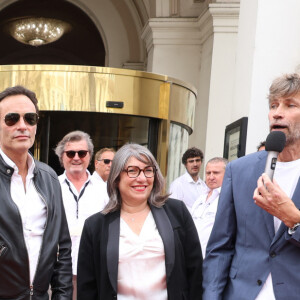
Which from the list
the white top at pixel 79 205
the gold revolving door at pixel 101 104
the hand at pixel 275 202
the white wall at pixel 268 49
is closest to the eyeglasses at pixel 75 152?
the white top at pixel 79 205

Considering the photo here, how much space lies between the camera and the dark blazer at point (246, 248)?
2.91 meters

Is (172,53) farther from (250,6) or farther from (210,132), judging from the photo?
(250,6)

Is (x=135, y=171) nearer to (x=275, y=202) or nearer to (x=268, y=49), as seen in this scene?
(x=275, y=202)

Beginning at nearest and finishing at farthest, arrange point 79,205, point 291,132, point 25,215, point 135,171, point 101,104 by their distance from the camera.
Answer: point 291,132 < point 25,215 < point 135,171 < point 79,205 < point 101,104

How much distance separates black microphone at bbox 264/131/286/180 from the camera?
2742 mm

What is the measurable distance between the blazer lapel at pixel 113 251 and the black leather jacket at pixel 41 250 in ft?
0.79

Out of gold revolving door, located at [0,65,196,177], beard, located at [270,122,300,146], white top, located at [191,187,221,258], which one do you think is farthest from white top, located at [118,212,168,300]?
gold revolving door, located at [0,65,196,177]

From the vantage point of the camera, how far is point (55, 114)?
856 centimetres

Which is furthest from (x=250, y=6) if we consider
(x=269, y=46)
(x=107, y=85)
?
(x=107, y=85)

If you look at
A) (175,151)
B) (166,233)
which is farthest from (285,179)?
(175,151)

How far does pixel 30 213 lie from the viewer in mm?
3293

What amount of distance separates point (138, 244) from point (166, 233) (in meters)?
0.14

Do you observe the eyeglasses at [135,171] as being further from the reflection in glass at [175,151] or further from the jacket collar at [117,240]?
the reflection in glass at [175,151]

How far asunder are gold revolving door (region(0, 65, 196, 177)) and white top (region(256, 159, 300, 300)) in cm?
563
